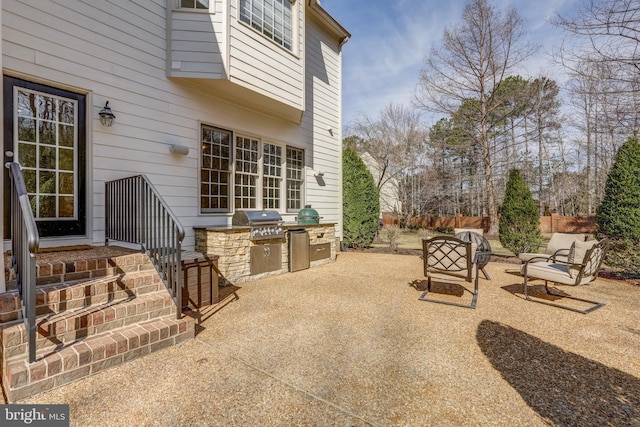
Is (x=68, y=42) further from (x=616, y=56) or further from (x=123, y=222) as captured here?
(x=616, y=56)

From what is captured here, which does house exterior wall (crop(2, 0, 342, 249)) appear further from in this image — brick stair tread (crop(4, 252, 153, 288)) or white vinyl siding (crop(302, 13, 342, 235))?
white vinyl siding (crop(302, 13, 342, 235))

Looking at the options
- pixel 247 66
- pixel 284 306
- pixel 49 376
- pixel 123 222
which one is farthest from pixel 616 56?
pixel 49 376

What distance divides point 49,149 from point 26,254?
7.67 ft

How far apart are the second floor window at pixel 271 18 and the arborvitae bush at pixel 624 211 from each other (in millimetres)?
7224

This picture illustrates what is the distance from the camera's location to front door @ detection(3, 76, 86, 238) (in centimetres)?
367

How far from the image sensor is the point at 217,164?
19.5ft

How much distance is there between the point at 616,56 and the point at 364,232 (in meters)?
7.30

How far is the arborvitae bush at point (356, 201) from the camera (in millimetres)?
9797

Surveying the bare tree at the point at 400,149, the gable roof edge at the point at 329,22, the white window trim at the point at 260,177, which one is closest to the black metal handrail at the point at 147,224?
the white window trim at the point at 260,177

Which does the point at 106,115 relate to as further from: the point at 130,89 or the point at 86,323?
the point at 86,323

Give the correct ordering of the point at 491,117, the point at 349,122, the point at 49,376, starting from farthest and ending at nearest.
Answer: the point at 349,122
the point at 491,117
the point at 49,376

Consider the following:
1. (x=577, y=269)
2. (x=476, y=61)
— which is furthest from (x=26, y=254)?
(x=476, y=61)

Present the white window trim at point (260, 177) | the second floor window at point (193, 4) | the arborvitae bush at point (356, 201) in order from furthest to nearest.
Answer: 1. the arborvitae bush at point (356, 201)
2. the white window trim at point (260, 177)
3. the second floor window at point (193, 4)

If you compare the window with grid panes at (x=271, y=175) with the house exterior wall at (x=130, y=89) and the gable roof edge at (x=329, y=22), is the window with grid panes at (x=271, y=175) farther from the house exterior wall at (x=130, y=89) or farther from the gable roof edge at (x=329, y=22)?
the gable roof edge at (x=329, y=22)
